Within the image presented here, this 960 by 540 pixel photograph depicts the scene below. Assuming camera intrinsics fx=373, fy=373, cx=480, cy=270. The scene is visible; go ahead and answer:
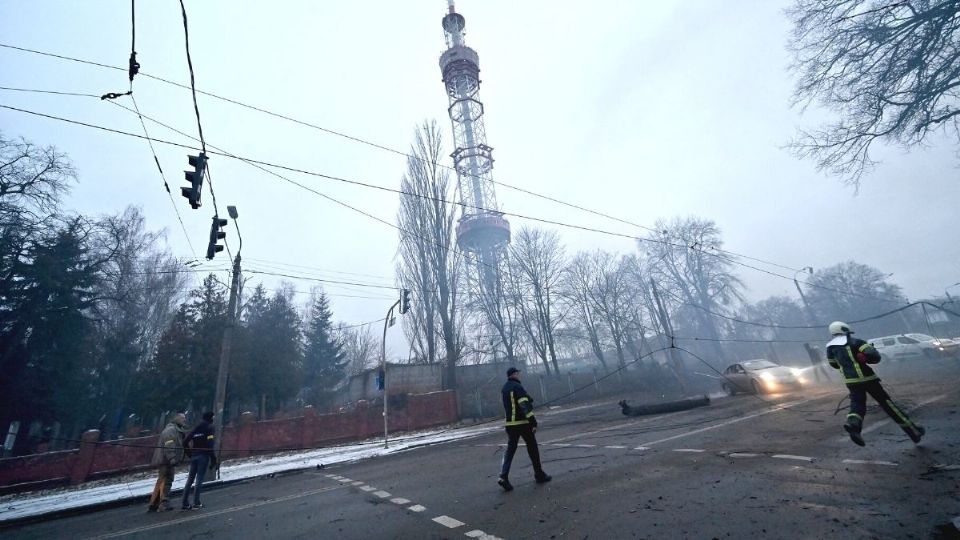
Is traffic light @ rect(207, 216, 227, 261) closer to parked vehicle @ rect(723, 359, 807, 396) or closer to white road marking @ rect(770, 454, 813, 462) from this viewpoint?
white road marking @ rect(770, 454, 813, 462)

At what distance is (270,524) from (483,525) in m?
3.69

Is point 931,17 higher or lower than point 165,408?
higher

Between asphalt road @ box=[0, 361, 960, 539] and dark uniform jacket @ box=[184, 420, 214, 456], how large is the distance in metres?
1.15

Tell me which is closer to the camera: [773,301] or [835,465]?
[835,465]

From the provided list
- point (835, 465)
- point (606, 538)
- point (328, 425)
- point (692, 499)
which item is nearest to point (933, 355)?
point (835, 465)

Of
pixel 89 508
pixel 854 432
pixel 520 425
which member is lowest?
pixel 89 508

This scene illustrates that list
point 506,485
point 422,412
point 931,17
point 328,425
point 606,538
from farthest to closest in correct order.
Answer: point 422,412 < point 328,425 < point 931,17 < point 506,485 < point 606,538

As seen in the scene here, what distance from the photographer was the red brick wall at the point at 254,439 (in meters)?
14.3

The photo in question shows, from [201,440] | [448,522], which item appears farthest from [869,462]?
[201,440]

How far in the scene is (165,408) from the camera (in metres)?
21.7

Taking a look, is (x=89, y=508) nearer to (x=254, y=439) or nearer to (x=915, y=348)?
(x=254, y=439)

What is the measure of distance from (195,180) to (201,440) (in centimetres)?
566

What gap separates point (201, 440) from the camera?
8.29 metres

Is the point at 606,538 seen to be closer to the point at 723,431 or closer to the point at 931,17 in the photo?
the point at 723,431
